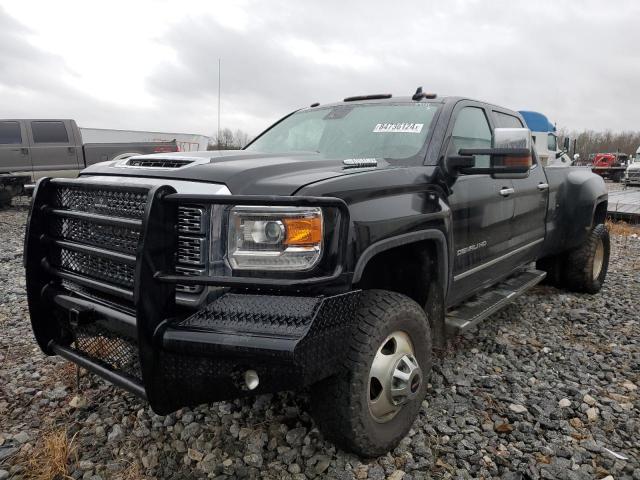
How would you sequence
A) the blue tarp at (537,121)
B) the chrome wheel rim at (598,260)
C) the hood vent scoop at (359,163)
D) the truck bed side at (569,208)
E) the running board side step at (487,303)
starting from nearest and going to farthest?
the hood vent scoop at (359,163) → the running board side step at (487,303) → the truck bed side at (569,208) → the chrome wheel rim at (598,260) → the blue tarp at (537,121)

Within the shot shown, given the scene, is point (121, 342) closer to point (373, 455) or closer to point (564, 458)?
point (373, 455)

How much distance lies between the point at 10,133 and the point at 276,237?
40.3 feet

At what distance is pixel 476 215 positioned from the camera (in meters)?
3.25

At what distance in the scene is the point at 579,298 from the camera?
5.22 metres

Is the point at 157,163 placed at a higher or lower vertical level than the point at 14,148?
higher

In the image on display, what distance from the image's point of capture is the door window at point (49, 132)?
1195cm

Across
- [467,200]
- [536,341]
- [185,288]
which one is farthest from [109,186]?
[536,341]

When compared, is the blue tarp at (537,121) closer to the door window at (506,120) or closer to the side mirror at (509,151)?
the door window at (506,120)

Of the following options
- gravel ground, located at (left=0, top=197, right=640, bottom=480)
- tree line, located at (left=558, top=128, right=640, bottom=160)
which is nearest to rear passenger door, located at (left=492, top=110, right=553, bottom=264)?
gravel ground, located at (left=0, top=197, right=640, bottom=480)

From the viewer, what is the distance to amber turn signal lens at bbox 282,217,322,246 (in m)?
1.96

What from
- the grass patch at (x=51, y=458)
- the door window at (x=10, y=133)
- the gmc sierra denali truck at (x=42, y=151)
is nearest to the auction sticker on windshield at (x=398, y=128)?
the grass patch at (x=51, y=458)

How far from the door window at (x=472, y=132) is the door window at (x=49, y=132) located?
11339 millimetres

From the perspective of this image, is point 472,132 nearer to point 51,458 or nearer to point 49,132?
point 51,458

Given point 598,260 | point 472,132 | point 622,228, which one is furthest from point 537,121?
point 472,132
